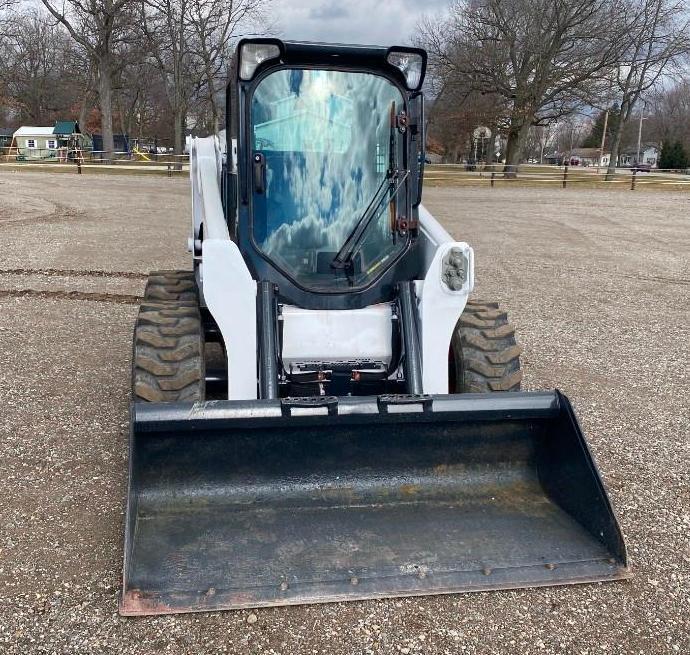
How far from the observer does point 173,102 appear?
4131 centimetres

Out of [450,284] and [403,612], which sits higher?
[450,284]

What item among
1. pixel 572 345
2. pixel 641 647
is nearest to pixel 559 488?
pixel 641 647

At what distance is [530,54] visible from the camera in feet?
113

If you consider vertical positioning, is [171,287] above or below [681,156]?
below

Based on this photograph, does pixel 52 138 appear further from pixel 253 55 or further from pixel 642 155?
pixel 642 155

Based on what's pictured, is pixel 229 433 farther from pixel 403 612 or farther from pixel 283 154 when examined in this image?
pixel 283 154

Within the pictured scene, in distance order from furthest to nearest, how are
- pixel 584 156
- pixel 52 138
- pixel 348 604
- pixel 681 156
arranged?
pixel 584 156
pixel 681 156
pixel 52 138
pixel 348 604

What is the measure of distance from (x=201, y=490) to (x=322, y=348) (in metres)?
1.00

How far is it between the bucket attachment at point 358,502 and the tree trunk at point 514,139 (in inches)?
1285

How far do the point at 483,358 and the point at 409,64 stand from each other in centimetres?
166

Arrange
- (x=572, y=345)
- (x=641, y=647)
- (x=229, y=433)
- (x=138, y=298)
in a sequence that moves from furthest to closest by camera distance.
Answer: (x=138, y=298)
(x=572, y=345)
(x=229, y=433)
(x=641, y=647)

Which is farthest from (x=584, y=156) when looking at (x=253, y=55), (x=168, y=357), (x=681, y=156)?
(x=168, y=357)

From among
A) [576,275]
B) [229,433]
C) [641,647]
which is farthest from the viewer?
[576,275]

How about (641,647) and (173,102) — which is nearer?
(641,647)
